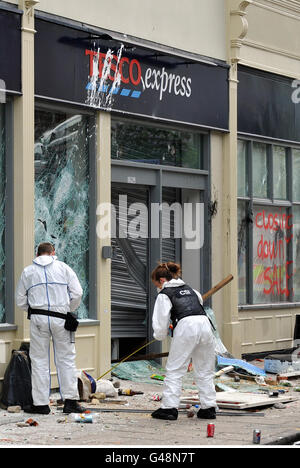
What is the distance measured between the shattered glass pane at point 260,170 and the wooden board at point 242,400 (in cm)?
604

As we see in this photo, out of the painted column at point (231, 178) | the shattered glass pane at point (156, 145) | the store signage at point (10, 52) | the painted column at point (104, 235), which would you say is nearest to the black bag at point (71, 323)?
the painted column at point (104, 235)

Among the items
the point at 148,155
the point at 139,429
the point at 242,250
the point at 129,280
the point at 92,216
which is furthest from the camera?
the point at 242,250

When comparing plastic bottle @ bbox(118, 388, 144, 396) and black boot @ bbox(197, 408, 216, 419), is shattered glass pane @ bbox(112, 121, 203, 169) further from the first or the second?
black boot @ bbox(197, 408, 216, 419)

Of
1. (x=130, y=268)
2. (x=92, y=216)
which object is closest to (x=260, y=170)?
(x=130, y=268)

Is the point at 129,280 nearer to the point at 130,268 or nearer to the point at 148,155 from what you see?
the point at 130,268

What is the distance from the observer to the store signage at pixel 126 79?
13.0 m

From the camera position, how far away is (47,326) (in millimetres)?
11078

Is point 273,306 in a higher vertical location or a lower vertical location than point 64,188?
lower

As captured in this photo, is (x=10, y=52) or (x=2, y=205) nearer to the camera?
(x=10, y=52)

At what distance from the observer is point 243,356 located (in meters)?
17.0

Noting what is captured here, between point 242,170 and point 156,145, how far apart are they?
101 inches

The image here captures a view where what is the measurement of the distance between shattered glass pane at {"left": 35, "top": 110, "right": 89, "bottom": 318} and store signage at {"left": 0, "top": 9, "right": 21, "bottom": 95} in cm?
88

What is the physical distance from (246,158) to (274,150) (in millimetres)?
945

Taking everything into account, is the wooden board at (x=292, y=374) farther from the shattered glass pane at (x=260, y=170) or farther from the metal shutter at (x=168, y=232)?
the shattered glass pane at (x=260, y=170)
